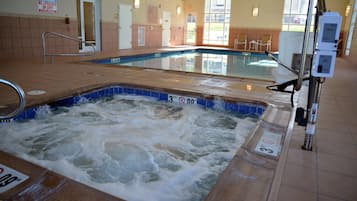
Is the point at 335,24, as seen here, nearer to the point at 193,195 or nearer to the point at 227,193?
the point at 227,193

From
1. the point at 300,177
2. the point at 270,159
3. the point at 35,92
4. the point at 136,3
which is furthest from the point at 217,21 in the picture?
the point at 300,177

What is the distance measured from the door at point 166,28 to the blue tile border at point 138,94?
864 cm

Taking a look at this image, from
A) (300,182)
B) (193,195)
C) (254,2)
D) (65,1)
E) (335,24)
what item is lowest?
(193,195)

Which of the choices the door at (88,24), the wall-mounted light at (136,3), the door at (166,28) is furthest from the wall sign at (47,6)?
the door at (166,28)

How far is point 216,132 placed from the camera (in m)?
2.92

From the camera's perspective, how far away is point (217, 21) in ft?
44.1

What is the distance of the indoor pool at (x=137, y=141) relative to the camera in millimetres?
1992

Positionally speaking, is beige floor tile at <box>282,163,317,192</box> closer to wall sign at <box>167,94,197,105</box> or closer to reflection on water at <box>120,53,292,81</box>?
wall sign at <box>167,94,197,105</box>

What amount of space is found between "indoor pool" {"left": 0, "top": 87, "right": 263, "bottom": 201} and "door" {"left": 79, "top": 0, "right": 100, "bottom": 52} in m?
4.96

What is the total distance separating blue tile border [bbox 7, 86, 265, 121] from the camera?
283 cm

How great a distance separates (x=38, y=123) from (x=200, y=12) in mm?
11931

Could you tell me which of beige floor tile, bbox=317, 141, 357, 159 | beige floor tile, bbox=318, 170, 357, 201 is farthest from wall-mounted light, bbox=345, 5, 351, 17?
beige floor tile, bbox=318, 170, 357, 201

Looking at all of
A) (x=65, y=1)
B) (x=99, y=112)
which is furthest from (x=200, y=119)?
(x=65, y=1)

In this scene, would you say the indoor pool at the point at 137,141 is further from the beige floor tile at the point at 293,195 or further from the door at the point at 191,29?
the door at the point at 191,29
